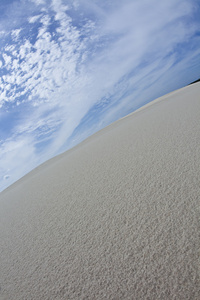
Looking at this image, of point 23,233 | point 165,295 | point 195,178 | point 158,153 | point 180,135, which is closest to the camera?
point 165,295

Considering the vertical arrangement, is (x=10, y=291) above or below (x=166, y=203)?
above

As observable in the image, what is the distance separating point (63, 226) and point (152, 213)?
667 millimetres

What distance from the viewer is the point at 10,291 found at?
88cm

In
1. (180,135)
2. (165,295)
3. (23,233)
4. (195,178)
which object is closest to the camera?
(165,295)

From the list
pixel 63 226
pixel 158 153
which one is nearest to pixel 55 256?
pixel 63 226

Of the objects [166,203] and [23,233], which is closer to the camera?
[166,203]

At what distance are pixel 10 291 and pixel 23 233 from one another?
0.57 m

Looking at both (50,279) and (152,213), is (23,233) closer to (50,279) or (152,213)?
(50,279)

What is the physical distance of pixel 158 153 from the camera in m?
1.63

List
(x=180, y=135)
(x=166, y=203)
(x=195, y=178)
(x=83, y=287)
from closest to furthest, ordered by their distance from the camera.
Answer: (x=83, y=287) < (x=166, y=203) < (x=195, y=178) < (x=180, y=135)

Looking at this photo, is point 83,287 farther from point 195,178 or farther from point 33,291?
point 195,178

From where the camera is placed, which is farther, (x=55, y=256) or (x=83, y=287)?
(x=55, y=256)

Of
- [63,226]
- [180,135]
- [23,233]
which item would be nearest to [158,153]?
[180,135]

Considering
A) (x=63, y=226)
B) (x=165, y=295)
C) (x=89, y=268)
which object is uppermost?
(x=63, y=226)
